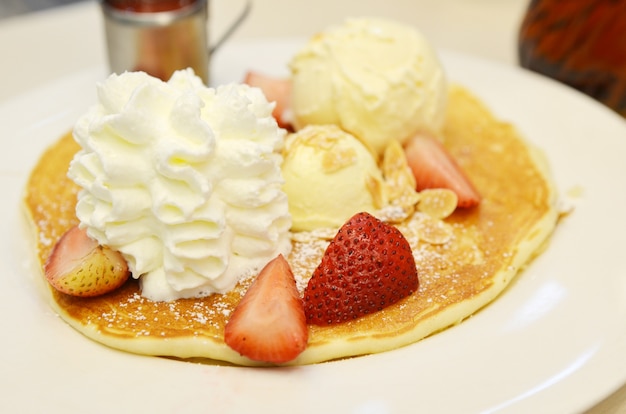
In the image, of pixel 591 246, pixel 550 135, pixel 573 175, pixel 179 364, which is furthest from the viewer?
pixel 550 135

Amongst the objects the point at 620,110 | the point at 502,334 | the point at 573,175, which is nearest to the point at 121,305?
the point at 502,334

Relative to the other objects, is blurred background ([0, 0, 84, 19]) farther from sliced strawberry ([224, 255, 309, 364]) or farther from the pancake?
sliced strawberry ([224, 255, 309, 364])

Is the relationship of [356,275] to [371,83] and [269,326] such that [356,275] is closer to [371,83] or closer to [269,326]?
[269,326]

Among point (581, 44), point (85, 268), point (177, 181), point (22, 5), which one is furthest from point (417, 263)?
point (22, 5)

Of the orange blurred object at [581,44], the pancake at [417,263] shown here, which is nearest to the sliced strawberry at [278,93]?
the pancake at [417,263]

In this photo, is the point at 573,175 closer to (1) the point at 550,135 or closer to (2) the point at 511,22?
(1) the point at 550,135
